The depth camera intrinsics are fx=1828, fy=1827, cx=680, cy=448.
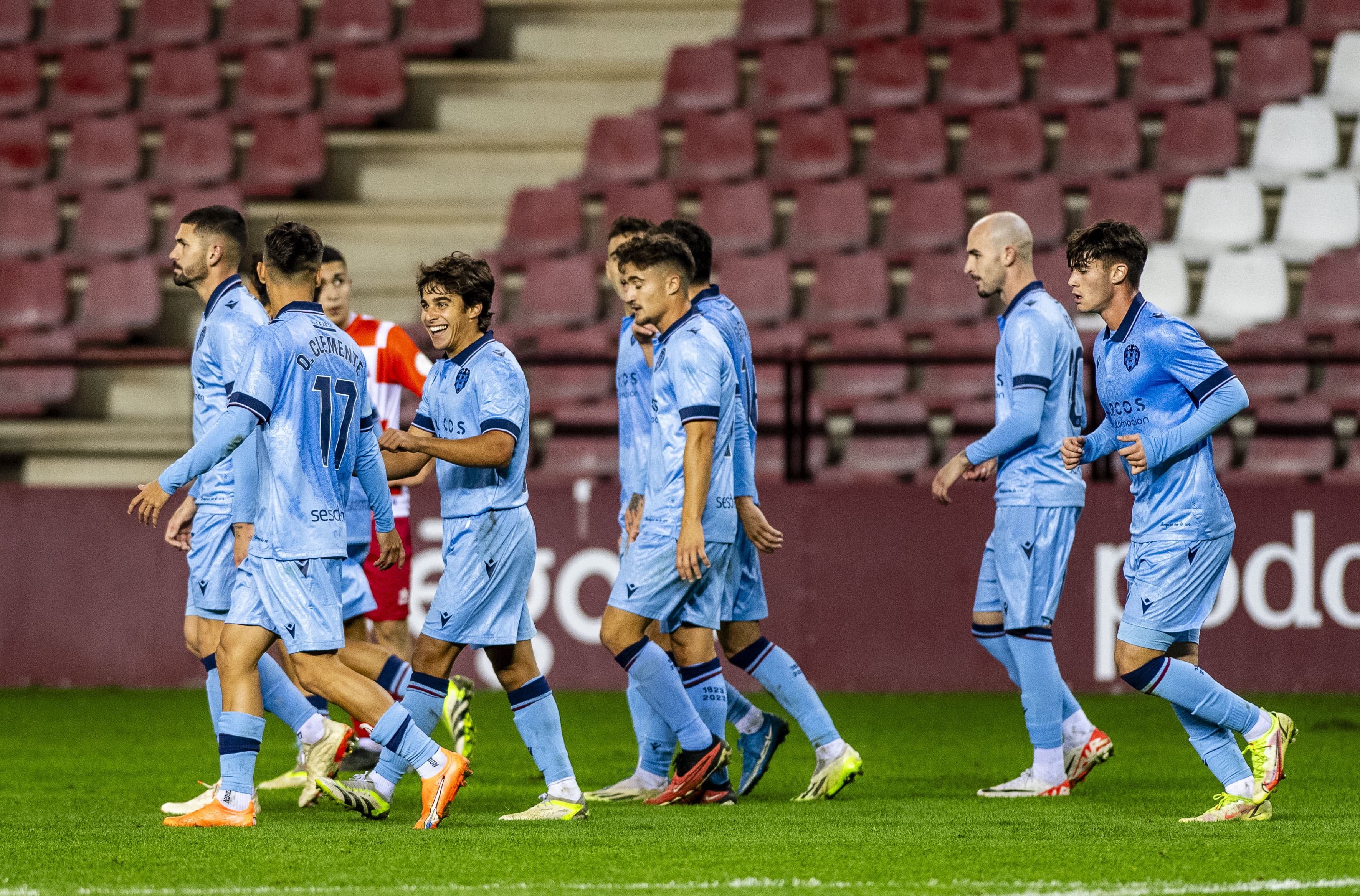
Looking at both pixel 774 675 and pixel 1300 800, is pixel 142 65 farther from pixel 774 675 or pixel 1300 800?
pixel 1300 800

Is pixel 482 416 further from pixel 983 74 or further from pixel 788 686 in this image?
pixel 983 74

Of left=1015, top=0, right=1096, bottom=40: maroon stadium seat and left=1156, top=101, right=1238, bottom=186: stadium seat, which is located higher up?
left=1015, top=0, right=1096, bottom=40: maroon stadium seat

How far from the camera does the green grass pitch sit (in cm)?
462

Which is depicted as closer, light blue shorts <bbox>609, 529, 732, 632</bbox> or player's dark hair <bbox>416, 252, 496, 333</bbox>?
player's dark hair <bbox>416, 252, 496, 333</bbox>

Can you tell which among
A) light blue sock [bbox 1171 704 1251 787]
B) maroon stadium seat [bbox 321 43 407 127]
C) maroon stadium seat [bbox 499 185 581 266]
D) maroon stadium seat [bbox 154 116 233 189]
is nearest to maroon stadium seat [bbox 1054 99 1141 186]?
maroon stadium seat [bbox 499 185 581 266]

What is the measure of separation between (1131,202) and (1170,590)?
765 centimetres

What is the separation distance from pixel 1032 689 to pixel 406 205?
31.6 ft

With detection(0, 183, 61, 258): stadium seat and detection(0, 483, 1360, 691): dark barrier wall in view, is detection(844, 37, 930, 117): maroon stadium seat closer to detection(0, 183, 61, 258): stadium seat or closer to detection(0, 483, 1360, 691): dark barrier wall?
detection(0, 483, 1360, 691): dark barrier wall

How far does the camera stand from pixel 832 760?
6.41 meters

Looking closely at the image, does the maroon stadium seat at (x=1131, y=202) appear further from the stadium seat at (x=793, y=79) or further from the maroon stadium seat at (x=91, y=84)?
the maroon stadium seat at (x=91, y=84)

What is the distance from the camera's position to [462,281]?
5918mm

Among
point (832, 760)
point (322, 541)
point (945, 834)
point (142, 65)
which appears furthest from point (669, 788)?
point (142, 65)

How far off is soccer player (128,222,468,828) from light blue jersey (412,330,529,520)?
1.31 feet

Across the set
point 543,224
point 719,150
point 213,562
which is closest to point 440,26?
point 543,224
